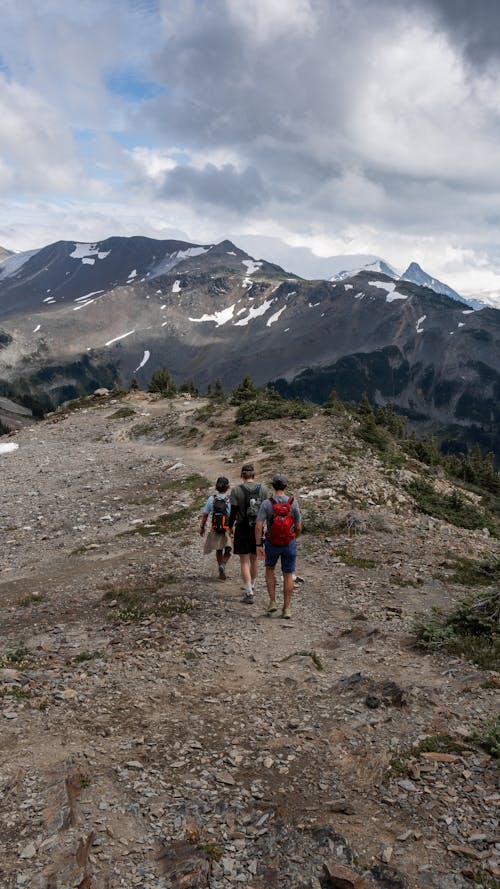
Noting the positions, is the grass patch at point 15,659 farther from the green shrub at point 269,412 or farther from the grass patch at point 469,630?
the green shrub at point 269,412

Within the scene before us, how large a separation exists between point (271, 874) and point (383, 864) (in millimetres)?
1068

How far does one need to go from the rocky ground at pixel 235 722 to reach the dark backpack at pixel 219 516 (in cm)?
136

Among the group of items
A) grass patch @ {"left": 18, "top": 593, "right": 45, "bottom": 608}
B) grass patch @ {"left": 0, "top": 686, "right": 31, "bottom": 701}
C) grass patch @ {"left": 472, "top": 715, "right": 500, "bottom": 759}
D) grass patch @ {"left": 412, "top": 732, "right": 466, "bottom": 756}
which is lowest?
grass patch @ {"left": 18, "top": 593, "right": 45, "bottom": 608}

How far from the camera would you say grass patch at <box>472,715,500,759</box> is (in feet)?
21.2

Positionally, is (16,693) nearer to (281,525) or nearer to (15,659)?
(15,659)

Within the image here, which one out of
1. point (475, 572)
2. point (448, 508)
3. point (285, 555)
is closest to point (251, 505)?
point (285, 555)

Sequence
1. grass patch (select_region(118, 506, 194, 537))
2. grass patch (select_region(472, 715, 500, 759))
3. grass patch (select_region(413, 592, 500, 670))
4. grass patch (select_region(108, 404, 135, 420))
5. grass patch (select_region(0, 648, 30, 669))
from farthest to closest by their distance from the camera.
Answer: grass patch (select_region(108, 404, 135, 420)) < grass patch (select_region(118, 506, 194, 537)) < grass patch (select_region(0, 648, 30, 669)) < grass patch (select_region(413, 592, 500, 670)) < grass patch (select_region(472, 715, 500, 759))

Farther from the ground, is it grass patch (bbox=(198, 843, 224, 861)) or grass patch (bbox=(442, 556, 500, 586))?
grass patch (bbox=(198, 843, 224, 861))

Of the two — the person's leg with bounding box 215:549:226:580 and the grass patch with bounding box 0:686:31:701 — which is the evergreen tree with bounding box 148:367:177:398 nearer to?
the person's leg with bounding box 215:549:226:580

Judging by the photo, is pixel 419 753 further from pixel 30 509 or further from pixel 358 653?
pixel 30 509

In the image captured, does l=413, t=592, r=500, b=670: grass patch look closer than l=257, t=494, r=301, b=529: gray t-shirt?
Yes

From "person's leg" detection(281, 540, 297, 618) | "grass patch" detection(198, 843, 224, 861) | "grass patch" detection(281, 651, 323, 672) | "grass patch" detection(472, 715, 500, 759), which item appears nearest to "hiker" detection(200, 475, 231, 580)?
"person's leg" detection(281, 540, 297, 618)

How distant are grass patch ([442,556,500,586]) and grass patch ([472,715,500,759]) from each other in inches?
264

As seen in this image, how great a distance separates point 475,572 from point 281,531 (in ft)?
19.0
